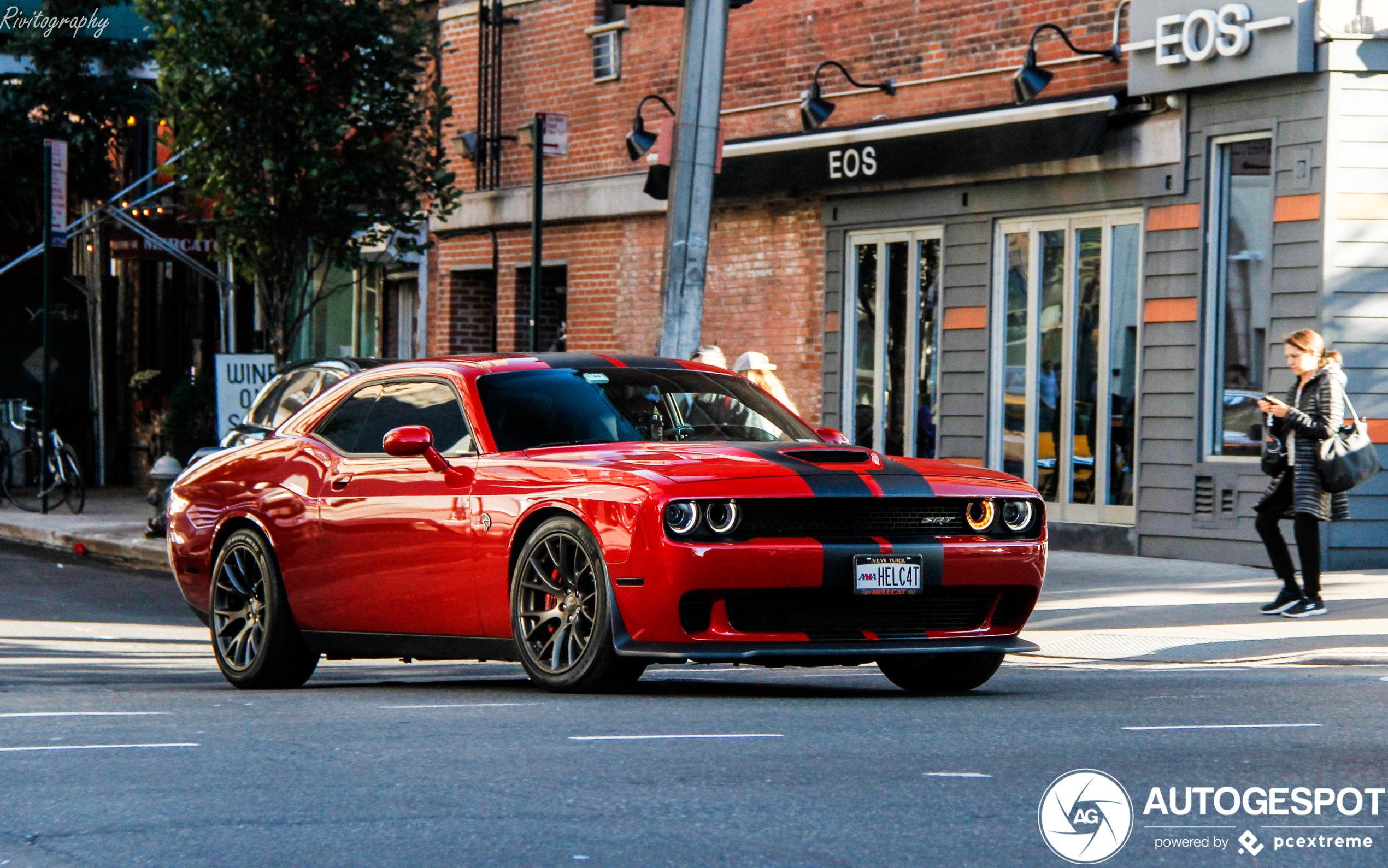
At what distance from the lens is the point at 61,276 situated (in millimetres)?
28578

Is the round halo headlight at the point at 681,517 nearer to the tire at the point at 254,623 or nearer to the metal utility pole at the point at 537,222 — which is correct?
the tire at the point at 254,623

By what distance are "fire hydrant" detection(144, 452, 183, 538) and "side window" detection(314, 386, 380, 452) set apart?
33.2 feet

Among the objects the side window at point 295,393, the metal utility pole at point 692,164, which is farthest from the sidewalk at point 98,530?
the metal utility pole at point 692,164

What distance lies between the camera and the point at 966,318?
1741 centimetres

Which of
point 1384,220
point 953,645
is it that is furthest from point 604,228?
point 953,645

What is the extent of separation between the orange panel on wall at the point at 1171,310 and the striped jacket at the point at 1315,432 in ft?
9.52

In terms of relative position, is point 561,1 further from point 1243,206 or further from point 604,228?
point 1243,206

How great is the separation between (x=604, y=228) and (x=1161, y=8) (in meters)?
8.41

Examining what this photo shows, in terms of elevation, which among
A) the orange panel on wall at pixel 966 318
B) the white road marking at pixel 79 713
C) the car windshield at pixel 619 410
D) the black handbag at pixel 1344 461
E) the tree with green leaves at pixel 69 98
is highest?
the tree with green leaves at pixel 69 98

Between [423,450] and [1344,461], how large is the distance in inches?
259

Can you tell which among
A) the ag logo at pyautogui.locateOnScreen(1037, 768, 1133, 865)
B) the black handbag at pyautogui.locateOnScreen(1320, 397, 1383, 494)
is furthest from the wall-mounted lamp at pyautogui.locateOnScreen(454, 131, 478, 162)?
the ag logo at pyautogui.locateOnScreen(1037, 768, 1133, 865)

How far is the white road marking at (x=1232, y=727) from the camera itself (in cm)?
692

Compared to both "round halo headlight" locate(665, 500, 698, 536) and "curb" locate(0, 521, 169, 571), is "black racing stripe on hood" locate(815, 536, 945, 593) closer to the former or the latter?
"round halo headlight" locate(665, 500, 698, 536)

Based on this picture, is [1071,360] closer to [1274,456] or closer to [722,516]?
[1274,456]
